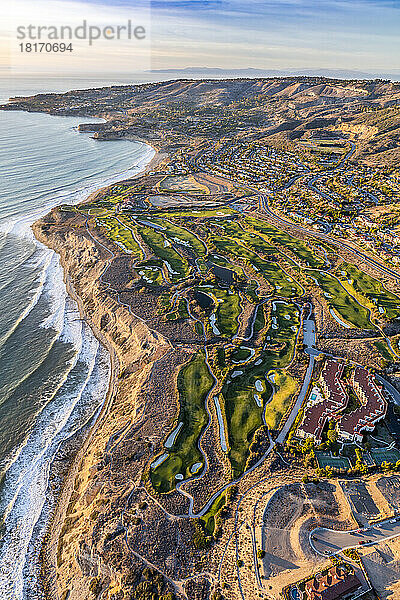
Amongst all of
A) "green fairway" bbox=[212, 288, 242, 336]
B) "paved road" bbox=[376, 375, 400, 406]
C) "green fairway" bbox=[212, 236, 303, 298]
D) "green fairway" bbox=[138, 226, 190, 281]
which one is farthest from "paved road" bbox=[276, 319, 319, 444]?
"green fairway" bbox=[138, 226, 190, 281]

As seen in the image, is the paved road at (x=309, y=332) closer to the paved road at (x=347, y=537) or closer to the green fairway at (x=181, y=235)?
the paved road at (x=347, y=537)

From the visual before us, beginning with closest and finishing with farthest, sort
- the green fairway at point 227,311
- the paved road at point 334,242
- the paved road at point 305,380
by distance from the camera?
the paved road at point 305,380
the green fairway at point 227,311
the paved road at point 334,242

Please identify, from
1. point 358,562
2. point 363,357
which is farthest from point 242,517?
point 363,357

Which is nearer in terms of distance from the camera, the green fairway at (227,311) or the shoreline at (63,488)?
the shoreline at (63,488)

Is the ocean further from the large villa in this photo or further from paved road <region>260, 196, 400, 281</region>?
paved road <region>260, 196, 400, 281</region>

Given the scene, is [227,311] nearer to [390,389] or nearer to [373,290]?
[390,389]

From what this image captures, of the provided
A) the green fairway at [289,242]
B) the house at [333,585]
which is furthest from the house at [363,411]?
the green fairway at [289,242]

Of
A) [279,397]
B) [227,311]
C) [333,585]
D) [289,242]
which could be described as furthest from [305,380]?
[289,242]
